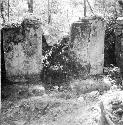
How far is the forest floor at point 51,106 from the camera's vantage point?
16.0ft

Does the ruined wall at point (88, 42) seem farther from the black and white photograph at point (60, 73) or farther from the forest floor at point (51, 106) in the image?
the forest floor at point (51, 106)

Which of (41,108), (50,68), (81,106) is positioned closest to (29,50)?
(50,68)

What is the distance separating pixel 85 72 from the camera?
7.07 meters

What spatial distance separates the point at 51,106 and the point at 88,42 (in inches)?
98.1

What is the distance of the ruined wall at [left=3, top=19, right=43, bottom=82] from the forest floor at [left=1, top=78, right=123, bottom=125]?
0.40 metres

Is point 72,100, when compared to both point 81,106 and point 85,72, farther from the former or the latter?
point 85,72

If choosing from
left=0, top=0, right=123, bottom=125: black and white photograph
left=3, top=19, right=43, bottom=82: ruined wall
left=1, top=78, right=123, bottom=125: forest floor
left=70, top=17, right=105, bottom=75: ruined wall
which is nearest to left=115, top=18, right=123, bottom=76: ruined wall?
left=0, top=0, right=123, bottom=125: black and white photograph

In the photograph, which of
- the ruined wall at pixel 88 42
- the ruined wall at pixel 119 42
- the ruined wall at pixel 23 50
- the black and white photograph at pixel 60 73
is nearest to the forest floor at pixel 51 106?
the black and white photograph at pixel 60 73

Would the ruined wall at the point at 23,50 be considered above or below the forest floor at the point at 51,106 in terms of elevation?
above

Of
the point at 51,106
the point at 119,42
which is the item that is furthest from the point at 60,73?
the point at 119,42

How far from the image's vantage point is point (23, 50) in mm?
6297

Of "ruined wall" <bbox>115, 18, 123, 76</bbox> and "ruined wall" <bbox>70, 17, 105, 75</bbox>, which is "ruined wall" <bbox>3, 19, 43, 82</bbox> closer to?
"ruined wall" <bbox>70, 17, 105, 75</bbox>

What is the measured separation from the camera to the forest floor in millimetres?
4871

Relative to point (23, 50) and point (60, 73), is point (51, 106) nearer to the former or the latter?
point (60, 73)
